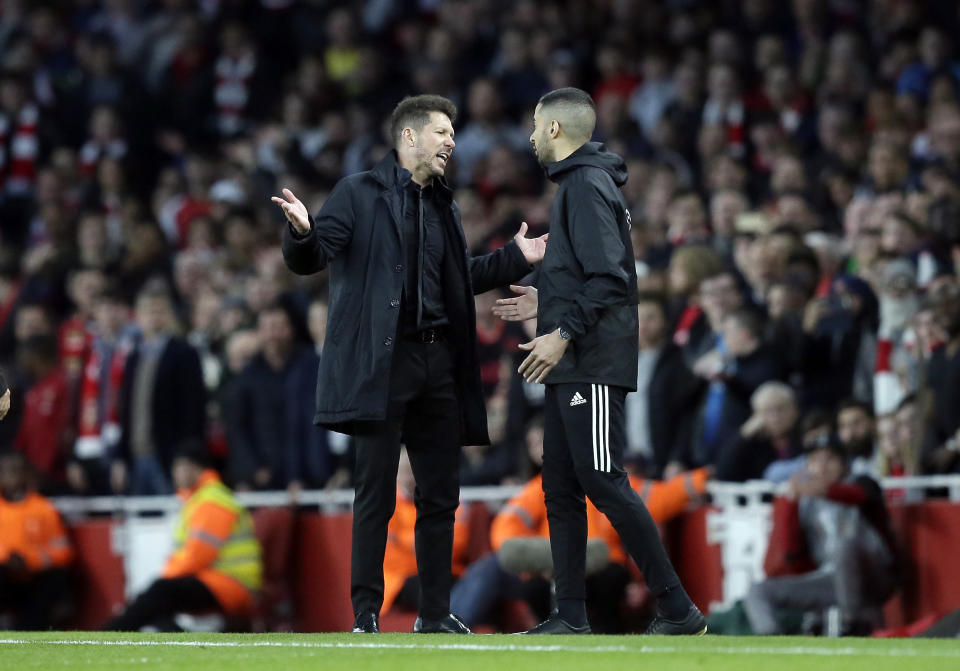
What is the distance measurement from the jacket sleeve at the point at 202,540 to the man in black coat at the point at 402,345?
15.2ft

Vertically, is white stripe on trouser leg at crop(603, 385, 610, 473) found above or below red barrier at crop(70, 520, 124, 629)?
above

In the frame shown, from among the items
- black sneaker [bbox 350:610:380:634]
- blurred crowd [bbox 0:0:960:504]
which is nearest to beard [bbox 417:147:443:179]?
black sneaker [bbox 350:610:380:634]

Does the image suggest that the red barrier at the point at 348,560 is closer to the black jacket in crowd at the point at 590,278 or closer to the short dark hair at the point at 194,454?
the short dark hair at the point at 194,454

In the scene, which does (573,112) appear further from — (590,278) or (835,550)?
(835,550)

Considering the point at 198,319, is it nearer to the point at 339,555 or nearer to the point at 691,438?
the point at 339,555

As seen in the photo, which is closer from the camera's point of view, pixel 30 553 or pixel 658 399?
pixel 658 399

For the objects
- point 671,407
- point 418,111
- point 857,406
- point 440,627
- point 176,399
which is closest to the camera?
point 440,627

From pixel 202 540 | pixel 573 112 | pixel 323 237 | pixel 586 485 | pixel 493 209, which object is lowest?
pixel 202 540

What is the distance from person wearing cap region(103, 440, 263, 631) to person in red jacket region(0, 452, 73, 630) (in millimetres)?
1392

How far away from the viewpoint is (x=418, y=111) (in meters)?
8.00

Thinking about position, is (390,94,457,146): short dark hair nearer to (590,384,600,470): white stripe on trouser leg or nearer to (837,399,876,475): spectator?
(590,384,600,470): white stripe on trouser leg

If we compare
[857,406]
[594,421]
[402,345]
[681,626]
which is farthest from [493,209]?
[681,626]

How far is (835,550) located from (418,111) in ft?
11.8

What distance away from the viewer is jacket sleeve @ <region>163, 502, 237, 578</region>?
12312mm
